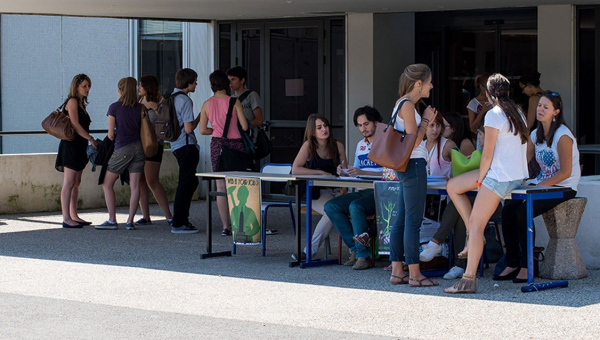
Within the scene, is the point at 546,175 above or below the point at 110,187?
above

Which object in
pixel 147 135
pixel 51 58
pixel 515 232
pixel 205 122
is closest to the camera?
pixel 515 232

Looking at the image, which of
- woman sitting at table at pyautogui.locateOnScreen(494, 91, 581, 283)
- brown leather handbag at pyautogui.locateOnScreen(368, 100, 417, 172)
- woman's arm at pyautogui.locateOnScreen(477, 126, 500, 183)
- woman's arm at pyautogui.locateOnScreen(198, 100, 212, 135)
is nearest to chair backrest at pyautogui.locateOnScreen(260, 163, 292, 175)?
woman's arm at pyautogui.locateOnScreen(198, 100, 212, 135)

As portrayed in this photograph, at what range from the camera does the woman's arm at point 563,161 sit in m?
7.60

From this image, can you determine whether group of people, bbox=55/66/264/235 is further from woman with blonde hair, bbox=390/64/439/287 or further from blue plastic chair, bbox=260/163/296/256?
woman with blonde hair, bbox=390/64/439/287

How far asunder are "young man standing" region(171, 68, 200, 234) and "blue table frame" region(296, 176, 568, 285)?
2.51 metres

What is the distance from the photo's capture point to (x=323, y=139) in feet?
29.7

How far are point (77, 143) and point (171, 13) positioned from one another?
2.19m

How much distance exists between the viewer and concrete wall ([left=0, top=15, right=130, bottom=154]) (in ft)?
50.4

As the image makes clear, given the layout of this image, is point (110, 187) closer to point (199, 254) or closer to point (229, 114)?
point (229, 114)

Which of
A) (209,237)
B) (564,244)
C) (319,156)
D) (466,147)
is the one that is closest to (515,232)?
(564,244)

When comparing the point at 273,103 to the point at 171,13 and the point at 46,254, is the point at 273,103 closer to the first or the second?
the point at 171,13

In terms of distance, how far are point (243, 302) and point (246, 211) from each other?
6.09 feet

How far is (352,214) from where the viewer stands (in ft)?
27.5

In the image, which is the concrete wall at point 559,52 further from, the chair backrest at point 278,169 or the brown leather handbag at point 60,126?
the brown leather handbag at point 60,126
